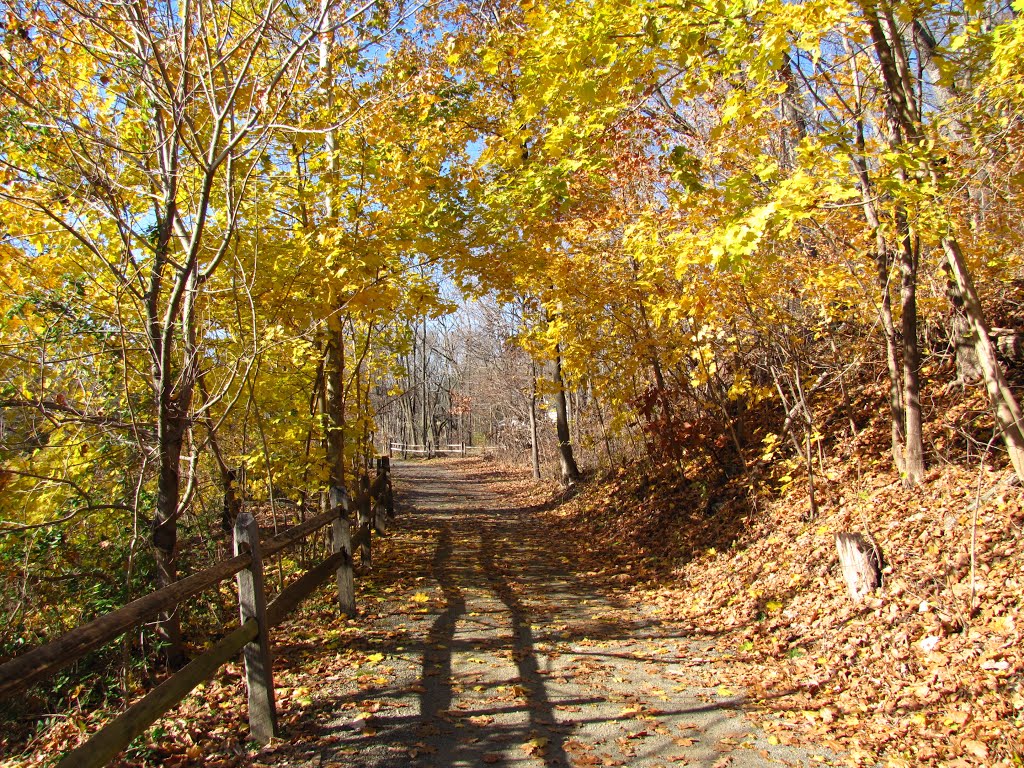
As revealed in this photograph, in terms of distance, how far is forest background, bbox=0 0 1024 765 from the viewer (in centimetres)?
465

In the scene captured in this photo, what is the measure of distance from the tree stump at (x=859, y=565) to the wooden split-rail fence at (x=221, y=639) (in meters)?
4.49

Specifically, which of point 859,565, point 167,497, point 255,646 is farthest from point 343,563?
point 859,565

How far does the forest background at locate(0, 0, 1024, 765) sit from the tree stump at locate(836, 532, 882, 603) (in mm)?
932

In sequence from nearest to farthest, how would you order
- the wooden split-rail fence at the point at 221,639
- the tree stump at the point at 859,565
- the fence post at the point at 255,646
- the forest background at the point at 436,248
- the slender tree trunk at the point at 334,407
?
1. the wooden split-rail fence at the point at 221,639
2. the fence post at the point at 255,646
3. the forest background at the point at 436,248
4. the tree stump at the point at 859,565
5. the slender tree trunk at the point at 334,407

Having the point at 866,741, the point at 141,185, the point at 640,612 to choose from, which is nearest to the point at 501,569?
the point at 640,612

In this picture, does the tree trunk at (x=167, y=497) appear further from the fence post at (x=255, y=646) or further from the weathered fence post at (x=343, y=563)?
the weathered fence post at (x=343, y=563)

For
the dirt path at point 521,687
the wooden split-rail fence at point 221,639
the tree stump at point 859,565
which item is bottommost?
the dirt path at point 521,687

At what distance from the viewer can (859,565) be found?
5.45m

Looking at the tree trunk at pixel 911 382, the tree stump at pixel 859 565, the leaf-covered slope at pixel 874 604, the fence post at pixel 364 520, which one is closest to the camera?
the leaf-covered slope at pixel 874 604

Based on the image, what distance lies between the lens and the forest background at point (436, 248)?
4.65 metres

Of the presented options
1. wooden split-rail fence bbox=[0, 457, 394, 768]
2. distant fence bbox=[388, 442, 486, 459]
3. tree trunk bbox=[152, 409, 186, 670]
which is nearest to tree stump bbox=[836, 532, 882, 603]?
wooden split-rail fence bbox=[0, 457, 394, 768]

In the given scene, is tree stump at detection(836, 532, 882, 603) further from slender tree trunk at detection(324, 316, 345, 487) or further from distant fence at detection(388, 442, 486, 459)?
distant fence at detection(388, 442, 486, 459)

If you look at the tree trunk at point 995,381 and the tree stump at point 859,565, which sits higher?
the tree trunk at point 995,381

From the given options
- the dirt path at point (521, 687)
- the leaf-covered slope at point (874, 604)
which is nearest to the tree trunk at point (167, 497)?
the dirt path at point (521, 687)
